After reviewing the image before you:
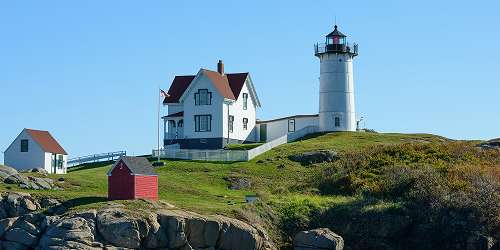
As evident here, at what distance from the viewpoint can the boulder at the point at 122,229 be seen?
45312 mm

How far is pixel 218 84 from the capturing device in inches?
3174

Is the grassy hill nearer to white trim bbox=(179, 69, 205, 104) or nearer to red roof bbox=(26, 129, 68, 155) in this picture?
red roof bbox=(26, 129, 68, 155)

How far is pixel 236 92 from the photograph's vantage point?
82.4m

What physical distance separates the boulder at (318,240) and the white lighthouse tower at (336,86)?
3595 centimetres

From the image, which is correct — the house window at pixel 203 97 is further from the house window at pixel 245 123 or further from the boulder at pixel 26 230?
the boulder at pixel 26 230

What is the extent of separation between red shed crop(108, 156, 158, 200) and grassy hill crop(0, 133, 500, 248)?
33.8 inches

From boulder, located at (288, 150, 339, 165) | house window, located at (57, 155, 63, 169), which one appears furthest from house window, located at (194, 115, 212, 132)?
house window, located at (57, 155, 63, 169)

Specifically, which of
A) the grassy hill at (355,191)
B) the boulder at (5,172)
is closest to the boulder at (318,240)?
the grassy hill at (355,191)

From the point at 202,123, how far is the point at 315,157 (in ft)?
39.8

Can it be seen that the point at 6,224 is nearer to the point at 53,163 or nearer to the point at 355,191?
the point at 355,191

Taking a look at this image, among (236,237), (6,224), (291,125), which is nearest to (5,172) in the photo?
(6,224)

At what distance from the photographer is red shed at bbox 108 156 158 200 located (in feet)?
167

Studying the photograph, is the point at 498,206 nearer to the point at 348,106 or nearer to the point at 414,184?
the point at 414,184

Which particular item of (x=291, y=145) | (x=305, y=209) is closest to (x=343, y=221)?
(x=305, y=209)
